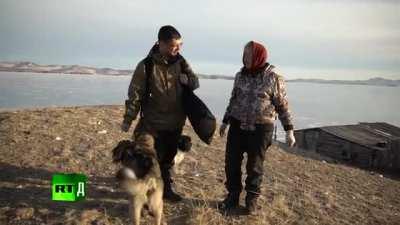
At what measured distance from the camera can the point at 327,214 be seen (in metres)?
6.66

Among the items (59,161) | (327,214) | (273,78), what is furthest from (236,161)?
(59,161)

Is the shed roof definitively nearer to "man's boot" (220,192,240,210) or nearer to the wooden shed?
the wooden shed

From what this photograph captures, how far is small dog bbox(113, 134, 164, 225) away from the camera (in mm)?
4422


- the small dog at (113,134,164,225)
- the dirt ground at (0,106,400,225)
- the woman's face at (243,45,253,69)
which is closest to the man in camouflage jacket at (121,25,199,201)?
the small dog at (113,134,164,225)

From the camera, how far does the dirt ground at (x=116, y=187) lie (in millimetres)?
5648

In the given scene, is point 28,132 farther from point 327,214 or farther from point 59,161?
point 327,214

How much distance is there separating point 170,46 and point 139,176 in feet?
5.59

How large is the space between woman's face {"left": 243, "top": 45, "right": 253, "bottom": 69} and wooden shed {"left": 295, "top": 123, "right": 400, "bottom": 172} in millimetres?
16664

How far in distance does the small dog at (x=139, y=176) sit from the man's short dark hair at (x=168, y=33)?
1363 millimetres

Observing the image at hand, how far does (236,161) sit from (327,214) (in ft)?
6.53

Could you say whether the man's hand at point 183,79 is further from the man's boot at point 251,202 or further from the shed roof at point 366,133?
the shed roof at point 366,133

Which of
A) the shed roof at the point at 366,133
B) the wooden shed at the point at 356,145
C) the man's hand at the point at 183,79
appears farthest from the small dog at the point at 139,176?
the shed roof at the point at 366,133

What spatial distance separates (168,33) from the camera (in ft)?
16.7

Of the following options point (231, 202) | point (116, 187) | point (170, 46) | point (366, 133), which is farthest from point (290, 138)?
point (366, 133)
